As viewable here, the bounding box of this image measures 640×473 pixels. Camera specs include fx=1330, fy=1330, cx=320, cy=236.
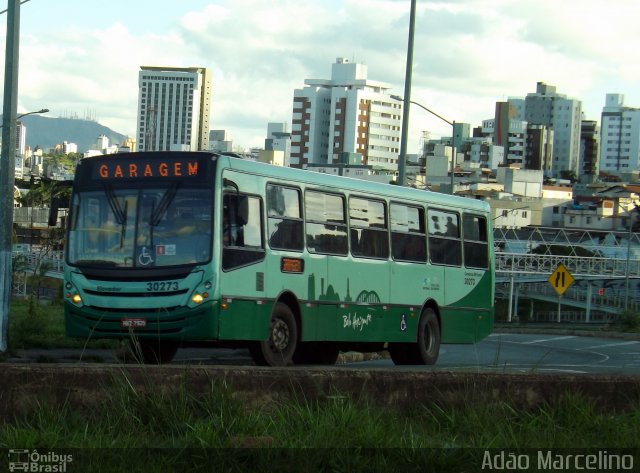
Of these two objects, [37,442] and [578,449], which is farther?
[578,449]

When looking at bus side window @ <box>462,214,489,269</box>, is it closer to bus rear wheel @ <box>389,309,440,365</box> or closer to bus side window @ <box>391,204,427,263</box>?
bus rear wheel @ <box>389,309,440,365</box>

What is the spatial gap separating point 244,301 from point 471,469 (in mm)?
9093

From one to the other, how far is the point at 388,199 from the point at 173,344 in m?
5.09

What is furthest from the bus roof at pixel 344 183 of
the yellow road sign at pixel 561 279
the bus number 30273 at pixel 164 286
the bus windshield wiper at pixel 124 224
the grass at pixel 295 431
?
the yellow road sign at pixel 561 279

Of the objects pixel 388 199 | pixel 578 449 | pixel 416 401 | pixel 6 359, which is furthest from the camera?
pixel 388 199

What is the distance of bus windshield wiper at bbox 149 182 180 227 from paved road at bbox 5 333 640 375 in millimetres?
2006

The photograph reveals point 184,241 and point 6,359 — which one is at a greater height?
point 184,241

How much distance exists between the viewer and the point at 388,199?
71.6 feet

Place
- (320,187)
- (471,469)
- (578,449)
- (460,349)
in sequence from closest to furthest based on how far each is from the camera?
1. (471,469)
2. (578,449)
3. (320,187)
4. (460,349)

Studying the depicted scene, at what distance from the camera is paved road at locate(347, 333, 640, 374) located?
25594 mm

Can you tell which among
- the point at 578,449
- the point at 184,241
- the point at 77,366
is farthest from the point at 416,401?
the point at 184,241

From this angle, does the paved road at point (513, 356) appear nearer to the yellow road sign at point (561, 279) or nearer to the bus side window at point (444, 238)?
the bus side window at point (444, 238)

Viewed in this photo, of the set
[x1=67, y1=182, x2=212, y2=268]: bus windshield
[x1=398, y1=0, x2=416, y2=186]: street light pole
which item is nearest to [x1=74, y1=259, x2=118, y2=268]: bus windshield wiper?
[x1=67, y1=182, x2=212, y2=268]: bus windshield

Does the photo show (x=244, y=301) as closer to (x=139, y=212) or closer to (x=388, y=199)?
(x=139, y=212)
